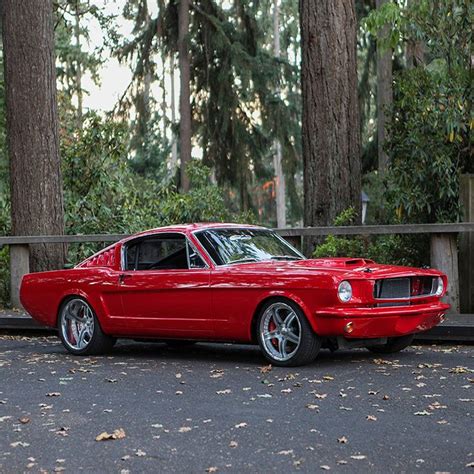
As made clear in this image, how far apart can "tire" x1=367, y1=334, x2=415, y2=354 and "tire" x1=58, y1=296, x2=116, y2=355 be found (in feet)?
9.73

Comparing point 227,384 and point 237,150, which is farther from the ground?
point 237,150

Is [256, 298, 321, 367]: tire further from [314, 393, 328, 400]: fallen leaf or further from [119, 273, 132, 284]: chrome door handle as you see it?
[119, 273, 132, 284]: chrome door handle

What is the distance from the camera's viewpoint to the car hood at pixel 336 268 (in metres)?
9.72

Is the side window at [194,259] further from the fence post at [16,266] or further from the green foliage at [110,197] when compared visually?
the green foliage at [110,197]

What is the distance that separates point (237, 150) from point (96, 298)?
20293mm

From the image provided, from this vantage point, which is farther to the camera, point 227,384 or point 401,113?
point 401,113

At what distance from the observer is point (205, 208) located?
19.0 meters

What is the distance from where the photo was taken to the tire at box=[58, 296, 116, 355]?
11516 millimetres

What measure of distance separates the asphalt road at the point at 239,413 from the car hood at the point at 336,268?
889 millimetres

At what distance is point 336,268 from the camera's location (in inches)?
388

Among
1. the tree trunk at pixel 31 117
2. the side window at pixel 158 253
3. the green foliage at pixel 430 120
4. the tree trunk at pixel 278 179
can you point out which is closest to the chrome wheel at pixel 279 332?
the side window at pixel 158 253

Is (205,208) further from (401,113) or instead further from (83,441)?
(83,441)

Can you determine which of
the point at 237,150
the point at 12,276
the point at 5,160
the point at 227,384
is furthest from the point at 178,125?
the point at 227,384

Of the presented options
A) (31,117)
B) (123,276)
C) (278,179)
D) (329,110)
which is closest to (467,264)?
(329,110)
